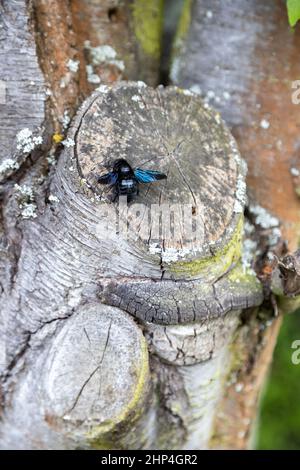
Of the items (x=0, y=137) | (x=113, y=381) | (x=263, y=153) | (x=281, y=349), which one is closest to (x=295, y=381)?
(x=281, y=349)

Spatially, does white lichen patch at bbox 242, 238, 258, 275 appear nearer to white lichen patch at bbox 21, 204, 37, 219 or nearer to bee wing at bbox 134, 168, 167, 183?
bee wing at bbox 134, 168, 167, 183

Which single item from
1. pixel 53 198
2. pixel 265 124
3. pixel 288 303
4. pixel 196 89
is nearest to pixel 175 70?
pixel 196 89

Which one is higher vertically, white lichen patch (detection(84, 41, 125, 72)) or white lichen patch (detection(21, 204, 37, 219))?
white lichen patch (detection(84, 41, 125, 72))

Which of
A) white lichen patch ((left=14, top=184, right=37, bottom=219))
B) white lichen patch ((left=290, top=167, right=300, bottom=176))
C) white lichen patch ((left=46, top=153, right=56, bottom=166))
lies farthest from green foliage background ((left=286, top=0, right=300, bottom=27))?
white lichen patch ((left=14, top=184, right=37, bottom=219))

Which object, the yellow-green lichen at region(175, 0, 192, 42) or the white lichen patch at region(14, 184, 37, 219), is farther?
the yellow-green lichen at region(175, 0, 192, 42)

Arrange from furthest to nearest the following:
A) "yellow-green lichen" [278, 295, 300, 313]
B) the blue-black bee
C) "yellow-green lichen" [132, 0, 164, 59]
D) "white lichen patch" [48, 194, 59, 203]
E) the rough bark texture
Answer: "yellow-green lichen" [132, 0, 164, 59] < the rough bark texture < "yellow-green lichen" [278, 295, 300, 313] < "white lichen patch" [48, 194, 59, 203] < the blue-black bee

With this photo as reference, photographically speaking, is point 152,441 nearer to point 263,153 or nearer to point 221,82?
point 263,153

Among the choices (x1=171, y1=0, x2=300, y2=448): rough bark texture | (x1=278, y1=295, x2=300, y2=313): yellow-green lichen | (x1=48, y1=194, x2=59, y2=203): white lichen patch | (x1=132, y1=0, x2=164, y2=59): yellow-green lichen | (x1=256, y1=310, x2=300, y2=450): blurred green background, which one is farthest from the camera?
(x1=256, y1=310, x2=300, y2=450): blurred green background

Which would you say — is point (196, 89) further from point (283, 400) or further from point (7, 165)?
point (283, 400)
